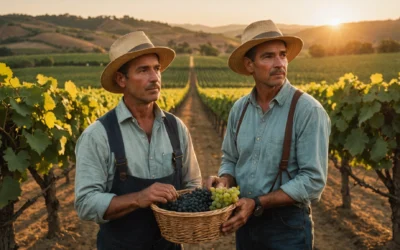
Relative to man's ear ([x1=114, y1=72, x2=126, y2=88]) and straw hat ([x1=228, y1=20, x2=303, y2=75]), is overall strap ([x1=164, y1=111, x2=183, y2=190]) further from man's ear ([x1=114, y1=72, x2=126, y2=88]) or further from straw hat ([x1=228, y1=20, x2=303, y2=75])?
straw hat ([x1=228, y1=20, x2=303, y2=75])

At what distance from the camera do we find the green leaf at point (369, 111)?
530cm

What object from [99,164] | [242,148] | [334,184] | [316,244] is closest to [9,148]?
[99,164]

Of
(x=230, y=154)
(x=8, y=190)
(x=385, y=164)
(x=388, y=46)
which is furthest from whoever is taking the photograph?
(x=388, y=46)

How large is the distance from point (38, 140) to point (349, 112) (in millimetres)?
4320

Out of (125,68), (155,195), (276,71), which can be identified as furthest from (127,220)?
(276,71)

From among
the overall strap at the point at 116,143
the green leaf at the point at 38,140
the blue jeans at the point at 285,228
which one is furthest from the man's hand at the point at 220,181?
the green leaf at the point at 38,140

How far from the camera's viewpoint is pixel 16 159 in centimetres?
449

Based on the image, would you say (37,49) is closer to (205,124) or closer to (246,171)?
(205,124)

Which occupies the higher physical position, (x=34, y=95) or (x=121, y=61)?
(x=121, y=61)

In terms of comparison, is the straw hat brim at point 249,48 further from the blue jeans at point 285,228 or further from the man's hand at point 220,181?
the blue jeans at point 285,228

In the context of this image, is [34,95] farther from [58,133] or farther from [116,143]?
[116,143]

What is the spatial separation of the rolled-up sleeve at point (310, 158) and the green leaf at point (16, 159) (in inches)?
125

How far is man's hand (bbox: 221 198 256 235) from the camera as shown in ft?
7.80

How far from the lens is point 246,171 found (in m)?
2.83
